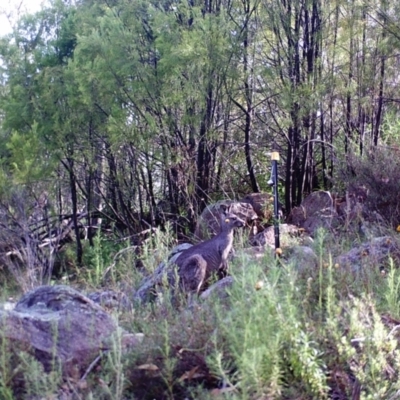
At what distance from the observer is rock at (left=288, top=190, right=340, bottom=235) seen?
23.7ft

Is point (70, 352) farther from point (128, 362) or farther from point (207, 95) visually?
point (207, 95)

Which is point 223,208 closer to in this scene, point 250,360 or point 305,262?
point 305,262

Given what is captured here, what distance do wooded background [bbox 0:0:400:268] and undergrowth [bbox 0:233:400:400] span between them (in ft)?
16.8

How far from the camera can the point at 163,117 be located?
8.41 m

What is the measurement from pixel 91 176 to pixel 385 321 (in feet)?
24.0

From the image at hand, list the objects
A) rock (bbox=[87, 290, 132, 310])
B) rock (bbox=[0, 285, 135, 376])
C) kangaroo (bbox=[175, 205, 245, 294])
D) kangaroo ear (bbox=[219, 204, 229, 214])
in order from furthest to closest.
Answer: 1. kangaroo ear (bbox=[219, 204, 229, 214])
2. kangaroo (bbox=[175, 205, 245, 294])
3. rock (bbox=[87, 290, 132, 310])
4. rock (bbox=[0, 285, 135, 376])

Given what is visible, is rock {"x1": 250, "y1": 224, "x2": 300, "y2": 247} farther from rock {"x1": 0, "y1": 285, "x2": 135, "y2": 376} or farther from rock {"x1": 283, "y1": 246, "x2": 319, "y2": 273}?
rock {"x1": 0, "y1": 285, "x2": 135, "y2": 376}

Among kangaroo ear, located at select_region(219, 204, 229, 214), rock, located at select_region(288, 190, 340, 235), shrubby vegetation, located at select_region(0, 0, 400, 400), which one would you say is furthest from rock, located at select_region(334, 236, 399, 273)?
kangaroo ear, located at select_region(219, 204, 229, 214)

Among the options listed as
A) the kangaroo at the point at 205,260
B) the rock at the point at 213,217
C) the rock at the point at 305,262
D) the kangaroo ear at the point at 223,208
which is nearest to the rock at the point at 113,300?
the kangaroo at the point at 205,260

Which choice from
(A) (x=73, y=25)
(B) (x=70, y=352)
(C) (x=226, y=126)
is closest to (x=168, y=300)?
(B) (x=70, y=352)

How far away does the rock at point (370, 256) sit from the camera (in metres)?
3.97

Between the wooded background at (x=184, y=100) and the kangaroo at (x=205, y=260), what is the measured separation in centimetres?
269

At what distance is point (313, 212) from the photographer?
25.8ft

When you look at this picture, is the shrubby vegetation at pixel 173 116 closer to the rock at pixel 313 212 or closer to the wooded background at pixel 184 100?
the wooded background at pixel 184 100
